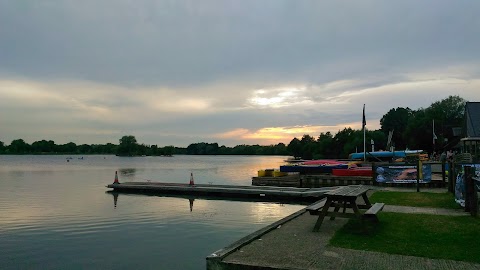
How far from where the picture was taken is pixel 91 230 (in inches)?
628

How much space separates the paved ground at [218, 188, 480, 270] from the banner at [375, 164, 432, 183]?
45.8ft

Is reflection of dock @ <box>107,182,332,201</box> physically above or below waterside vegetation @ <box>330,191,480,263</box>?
below

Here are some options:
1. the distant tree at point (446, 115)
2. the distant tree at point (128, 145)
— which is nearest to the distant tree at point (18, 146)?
the distant tree at point (128, 145)

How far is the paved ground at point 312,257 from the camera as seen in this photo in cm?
704

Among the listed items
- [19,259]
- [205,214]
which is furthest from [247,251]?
[205,214]

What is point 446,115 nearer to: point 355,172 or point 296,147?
point 355,172

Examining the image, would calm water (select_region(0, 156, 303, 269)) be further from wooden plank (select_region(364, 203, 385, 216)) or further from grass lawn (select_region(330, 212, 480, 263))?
wooden plank (select_region(364, 203, 385, 216))

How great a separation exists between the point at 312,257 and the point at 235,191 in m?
19.0

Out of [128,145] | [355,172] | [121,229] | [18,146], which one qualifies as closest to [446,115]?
[355,172]

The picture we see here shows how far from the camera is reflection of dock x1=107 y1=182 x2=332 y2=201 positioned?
2400cm

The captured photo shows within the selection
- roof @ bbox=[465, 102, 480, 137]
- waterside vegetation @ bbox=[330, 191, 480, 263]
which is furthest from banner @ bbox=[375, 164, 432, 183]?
roof @ bbox=[465, 102, 480, 137]

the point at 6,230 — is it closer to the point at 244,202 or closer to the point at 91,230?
the point at 91,230

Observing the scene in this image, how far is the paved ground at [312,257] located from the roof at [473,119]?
2660cm

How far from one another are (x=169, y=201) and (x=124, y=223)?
7.87 metres
